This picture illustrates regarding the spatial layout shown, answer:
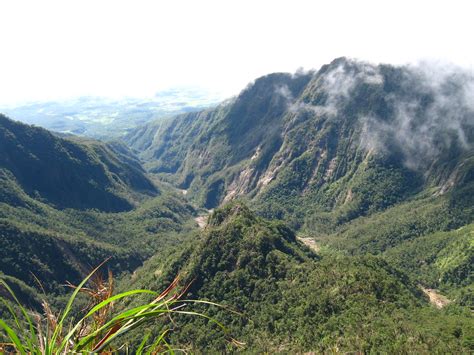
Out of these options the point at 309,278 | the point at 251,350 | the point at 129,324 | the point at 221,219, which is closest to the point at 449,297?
the point at 309,278

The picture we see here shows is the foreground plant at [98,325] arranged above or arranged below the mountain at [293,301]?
above

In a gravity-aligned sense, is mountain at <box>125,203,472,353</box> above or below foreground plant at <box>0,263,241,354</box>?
below

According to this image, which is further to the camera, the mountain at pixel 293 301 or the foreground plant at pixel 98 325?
the mountain at pixel 293 301

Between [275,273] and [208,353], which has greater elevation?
[275,273]

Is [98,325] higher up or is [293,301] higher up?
[98,325]

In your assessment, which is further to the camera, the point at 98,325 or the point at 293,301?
the point at 293,301

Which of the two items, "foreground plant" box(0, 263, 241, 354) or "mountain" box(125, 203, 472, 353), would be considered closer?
"foreground plant" box(0, 263, 241, 354)

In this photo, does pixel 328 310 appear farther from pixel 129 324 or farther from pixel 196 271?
pixel 129 324

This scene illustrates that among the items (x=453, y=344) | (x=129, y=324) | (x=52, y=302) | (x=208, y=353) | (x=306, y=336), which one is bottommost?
(x=52, y=302)
